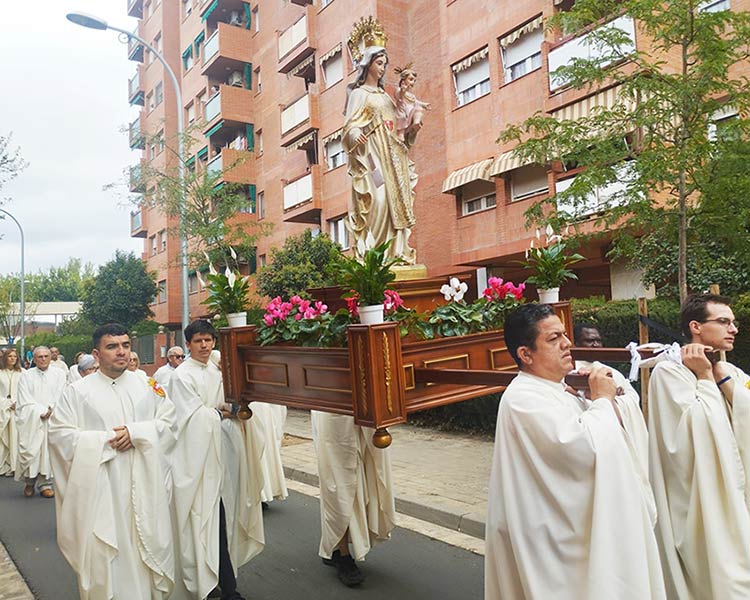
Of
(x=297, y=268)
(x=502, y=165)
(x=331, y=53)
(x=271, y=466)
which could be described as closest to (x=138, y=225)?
(x=331, y=53)

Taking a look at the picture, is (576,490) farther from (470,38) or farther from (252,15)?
(252,15)

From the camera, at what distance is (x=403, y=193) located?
5492 mm

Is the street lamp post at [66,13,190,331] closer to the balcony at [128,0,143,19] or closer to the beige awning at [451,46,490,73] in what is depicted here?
the beige awning at [451,46,490,73]

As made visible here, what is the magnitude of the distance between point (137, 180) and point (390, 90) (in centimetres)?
1510

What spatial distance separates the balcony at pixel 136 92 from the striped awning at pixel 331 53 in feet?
69.8

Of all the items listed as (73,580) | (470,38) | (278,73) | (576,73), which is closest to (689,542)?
(73,580)

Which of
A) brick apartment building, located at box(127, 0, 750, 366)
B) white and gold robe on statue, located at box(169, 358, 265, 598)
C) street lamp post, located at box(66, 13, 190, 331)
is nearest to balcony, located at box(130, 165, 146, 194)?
brick apartment building, located at box(127, 0, 750, 366)

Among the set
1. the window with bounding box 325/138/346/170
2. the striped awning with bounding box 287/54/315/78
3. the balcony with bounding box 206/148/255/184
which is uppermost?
the striped awning with bounding box 287/54/315/78

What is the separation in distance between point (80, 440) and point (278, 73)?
24220 millimetres

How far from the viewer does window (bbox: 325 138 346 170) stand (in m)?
22.1

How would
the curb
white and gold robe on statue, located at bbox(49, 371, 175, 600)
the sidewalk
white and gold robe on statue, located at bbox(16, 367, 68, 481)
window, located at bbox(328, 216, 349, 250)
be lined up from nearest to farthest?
1. white and gold robe on statue, located at bbox(49, 371, 175, 600)
2. the curb
3. the sidewalk
4. white and gold robe on statue, located at bbox(16, 367, 68, 481)
5. window, located at bbox(328, 216, 349, 250)

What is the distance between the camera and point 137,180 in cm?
1906

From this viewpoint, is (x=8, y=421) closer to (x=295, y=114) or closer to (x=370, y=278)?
(x=370, y=278)

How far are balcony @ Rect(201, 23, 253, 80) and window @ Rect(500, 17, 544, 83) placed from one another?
612 inches
